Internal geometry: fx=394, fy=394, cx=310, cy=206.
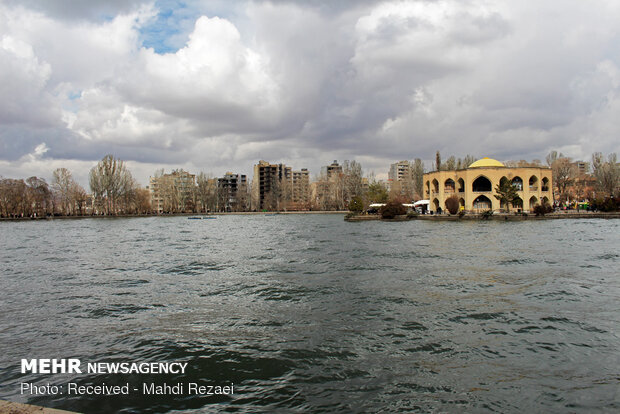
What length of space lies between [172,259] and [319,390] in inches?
619

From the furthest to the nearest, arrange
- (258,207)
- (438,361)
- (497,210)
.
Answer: (258,207), (497,210), (438,361)

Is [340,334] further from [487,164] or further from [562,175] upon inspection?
[562,175]

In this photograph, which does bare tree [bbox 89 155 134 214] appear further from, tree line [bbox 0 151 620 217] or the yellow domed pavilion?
the yellow domed pavilion

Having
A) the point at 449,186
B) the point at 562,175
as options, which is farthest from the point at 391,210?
the point at 562,175

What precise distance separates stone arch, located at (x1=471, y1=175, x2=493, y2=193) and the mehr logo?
2825 inches

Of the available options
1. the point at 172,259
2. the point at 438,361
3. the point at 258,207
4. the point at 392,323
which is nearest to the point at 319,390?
the point at 438,361

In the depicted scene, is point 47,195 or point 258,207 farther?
point 258,207

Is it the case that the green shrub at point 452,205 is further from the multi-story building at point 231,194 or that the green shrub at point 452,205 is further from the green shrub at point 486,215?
the multi-story building at point 231,194

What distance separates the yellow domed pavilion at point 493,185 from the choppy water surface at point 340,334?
184ft

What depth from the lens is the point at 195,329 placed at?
795cm

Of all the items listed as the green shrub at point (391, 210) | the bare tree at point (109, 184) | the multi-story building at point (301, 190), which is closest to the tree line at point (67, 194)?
the bare tree at point (109, 184)

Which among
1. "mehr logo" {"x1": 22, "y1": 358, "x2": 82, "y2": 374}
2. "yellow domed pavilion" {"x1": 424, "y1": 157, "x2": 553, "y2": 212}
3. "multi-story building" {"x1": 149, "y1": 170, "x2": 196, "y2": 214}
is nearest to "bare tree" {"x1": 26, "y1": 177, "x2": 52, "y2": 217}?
"multi-story building" {"x1": 149, "y1": 170, "x2": 196, "y2": 214}

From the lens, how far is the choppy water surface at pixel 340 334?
5.12 meters

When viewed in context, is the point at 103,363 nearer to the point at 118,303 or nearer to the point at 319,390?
the point at 319,390
